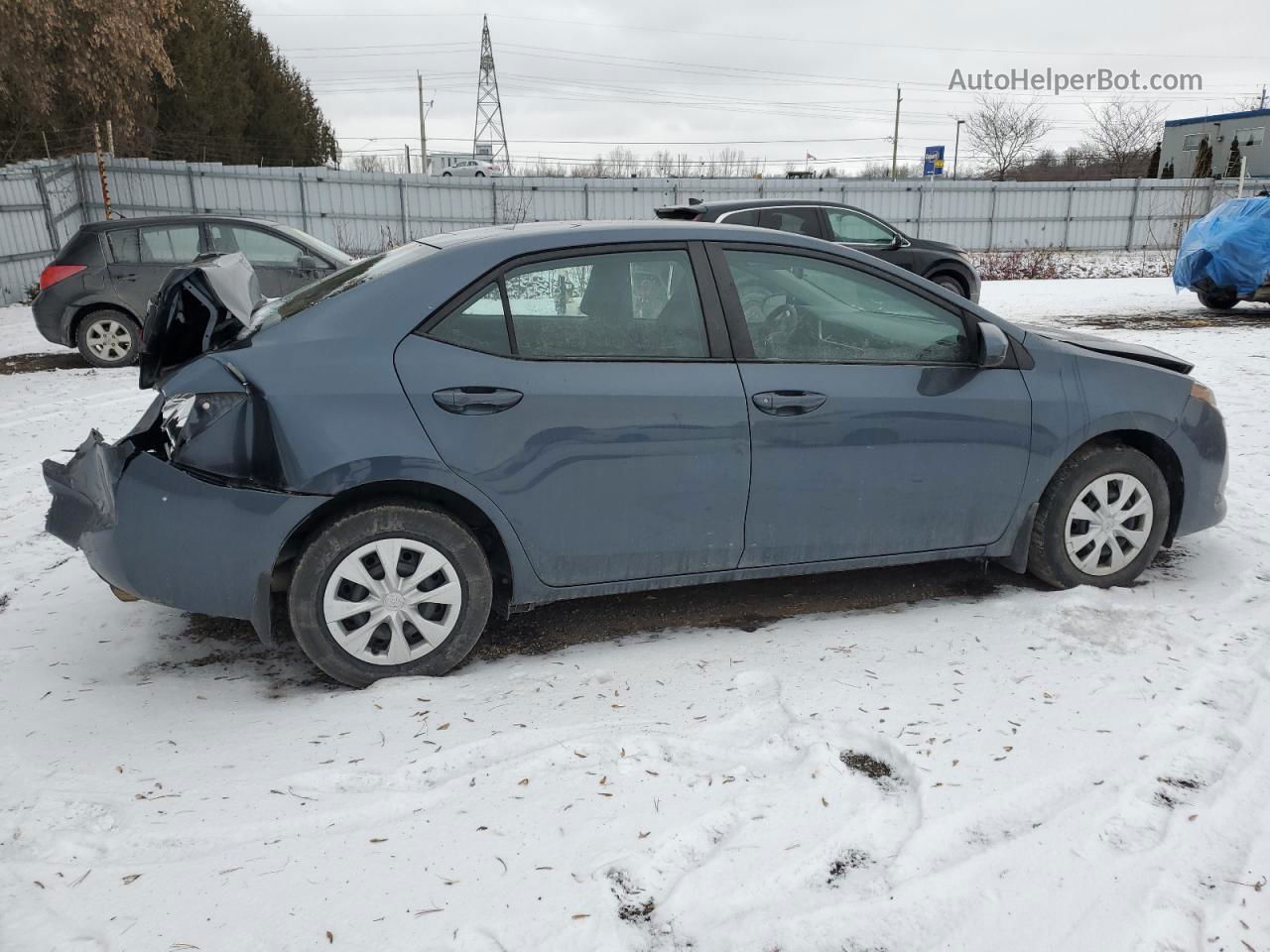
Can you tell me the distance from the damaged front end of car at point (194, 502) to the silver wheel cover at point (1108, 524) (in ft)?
10.2

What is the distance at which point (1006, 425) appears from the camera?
153 inches

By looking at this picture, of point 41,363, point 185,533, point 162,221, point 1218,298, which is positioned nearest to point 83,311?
point 41,363

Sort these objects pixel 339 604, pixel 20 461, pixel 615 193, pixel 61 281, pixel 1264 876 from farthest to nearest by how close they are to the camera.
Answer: pixel 615 193 → pixel 61 281 → pixel 20 461 → pixel 339 604 → pixel 1264 876

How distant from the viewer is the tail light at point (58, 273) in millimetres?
9641

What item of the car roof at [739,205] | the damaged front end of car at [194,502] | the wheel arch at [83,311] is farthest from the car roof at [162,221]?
the damaged front end of car at [194,502]

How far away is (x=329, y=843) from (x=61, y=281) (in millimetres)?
9151

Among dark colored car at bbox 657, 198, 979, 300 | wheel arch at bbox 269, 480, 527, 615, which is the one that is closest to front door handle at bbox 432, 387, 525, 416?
wheel arch at bbox 269, 480, 527, 615

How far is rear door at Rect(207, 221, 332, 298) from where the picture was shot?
989 centimetres

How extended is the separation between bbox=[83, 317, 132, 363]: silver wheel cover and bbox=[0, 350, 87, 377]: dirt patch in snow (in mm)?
278

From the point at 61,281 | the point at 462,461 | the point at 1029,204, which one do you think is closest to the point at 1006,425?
the point at 462,461

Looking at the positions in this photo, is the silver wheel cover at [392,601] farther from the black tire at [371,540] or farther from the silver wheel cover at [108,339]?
the silver wheel cover at [108,339]

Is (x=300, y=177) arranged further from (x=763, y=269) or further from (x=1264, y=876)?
(x=1264, y=876)

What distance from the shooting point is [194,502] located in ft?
10.4

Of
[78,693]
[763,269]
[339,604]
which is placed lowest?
[78,693]
